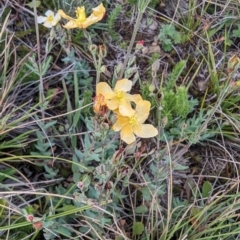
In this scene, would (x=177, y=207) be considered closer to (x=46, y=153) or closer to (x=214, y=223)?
(x=214, y=223)

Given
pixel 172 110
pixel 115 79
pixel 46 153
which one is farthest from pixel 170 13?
pixel 46 153

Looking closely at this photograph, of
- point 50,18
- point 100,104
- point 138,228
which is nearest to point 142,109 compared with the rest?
point 100,104

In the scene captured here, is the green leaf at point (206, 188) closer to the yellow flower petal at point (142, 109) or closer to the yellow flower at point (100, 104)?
the yellow flower petal at point (142, 109)

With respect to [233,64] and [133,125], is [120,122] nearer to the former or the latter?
[133,125]

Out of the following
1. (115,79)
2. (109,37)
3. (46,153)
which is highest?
(115,79)

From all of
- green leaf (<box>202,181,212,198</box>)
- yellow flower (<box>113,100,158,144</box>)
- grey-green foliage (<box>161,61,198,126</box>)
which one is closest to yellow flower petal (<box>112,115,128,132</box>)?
yellow flower (<box>113,100,158,144</box>)

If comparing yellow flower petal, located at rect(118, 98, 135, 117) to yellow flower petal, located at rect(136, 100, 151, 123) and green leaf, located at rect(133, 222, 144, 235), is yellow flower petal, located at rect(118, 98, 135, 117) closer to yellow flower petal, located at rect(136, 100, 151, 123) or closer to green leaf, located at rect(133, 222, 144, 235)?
yellow flower petal, located at rect(136, 100, 151, 123)
